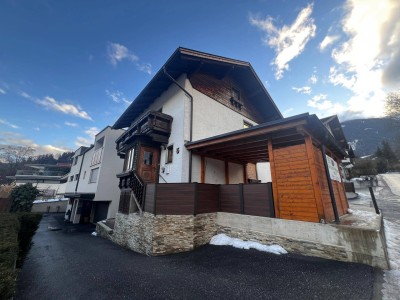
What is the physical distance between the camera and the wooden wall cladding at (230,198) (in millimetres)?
7582

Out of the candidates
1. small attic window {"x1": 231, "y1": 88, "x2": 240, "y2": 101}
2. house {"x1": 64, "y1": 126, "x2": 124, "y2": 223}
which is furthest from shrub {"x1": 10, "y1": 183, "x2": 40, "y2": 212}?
Result: small attic window {"x1": 231, "y1": 88, "x2": 240, "y2": 101}

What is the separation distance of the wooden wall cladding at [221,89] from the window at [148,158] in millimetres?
4992

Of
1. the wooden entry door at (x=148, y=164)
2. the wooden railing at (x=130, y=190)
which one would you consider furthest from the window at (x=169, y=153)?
the wooden railing at (x=130, y=190)

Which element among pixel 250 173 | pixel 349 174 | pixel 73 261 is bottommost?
pixel 73 261

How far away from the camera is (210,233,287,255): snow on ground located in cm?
585

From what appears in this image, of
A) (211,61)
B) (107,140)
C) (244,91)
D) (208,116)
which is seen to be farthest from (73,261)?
(244,91)

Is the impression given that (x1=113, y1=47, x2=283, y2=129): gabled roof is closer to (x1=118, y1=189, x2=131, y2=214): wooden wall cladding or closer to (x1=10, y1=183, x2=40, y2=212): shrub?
(x1=118, y1=189, x2=131, y2=214): wooden wall cladding

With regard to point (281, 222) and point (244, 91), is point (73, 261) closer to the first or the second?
point (281, 222)

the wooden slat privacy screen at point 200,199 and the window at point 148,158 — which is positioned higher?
the window at point 148,158

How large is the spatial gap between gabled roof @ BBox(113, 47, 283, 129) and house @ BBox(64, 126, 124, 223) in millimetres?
3124

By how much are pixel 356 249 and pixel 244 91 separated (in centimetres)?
1281

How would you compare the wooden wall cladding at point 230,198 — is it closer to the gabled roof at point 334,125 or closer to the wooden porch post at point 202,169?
the wooden porch post at point 202,169

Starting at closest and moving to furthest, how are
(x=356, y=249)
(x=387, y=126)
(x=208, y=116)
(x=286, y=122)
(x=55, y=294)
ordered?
(x=55, y=294), (x=356, y=249), (x=286, y=122), (x=208, y=116), (x=387, y=126)

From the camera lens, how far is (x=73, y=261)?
22.9 feet
